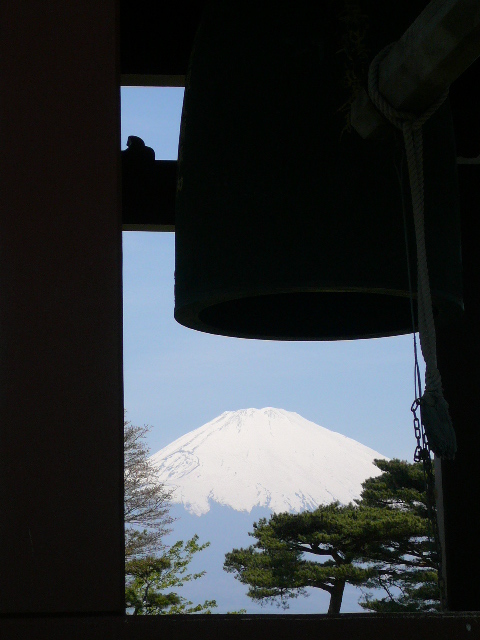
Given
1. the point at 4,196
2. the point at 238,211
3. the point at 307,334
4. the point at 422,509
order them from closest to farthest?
the point at 4,196 → the point at 238,211 → the point at 307,334 → the point at 422,509

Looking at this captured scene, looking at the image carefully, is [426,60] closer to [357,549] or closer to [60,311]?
[60,311]

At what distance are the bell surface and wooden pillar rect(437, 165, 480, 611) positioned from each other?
66 centimetres

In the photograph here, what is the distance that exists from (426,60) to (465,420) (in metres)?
1.09

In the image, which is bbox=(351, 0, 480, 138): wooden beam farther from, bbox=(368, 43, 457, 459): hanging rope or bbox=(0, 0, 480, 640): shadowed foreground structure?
bbox=(0, 0, 480, 640): shadowed foreground structure

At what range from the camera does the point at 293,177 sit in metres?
1.00

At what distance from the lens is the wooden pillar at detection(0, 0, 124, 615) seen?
0.75m

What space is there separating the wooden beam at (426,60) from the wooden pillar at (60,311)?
0.26m

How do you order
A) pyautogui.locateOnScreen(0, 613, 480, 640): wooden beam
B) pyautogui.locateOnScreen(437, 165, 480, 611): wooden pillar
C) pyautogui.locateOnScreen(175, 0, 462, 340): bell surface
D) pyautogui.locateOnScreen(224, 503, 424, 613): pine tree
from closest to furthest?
pyautogui.locateOnScreen(0, 613, 480, 640): wooden beam, pyautogui.locateOnScreen(175, 0, 462, 340): bell surface, pyautogui.locateOnScreen(437, 165, 480, 611): wooden pillar, pyautogui.locateOnScreen(224, 503, 424, 613): pine tree

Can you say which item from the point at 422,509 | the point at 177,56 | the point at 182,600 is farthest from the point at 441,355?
the point at 182,600

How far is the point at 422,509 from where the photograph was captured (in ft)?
19.8

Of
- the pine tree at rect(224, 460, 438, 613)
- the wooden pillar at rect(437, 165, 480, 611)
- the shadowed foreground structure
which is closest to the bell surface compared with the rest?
the shadowed foreground structure

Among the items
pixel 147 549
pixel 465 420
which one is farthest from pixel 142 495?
pixel 465 420

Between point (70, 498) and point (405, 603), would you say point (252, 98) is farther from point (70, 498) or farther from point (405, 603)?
point (405, 603)

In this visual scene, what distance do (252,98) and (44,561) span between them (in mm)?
560
